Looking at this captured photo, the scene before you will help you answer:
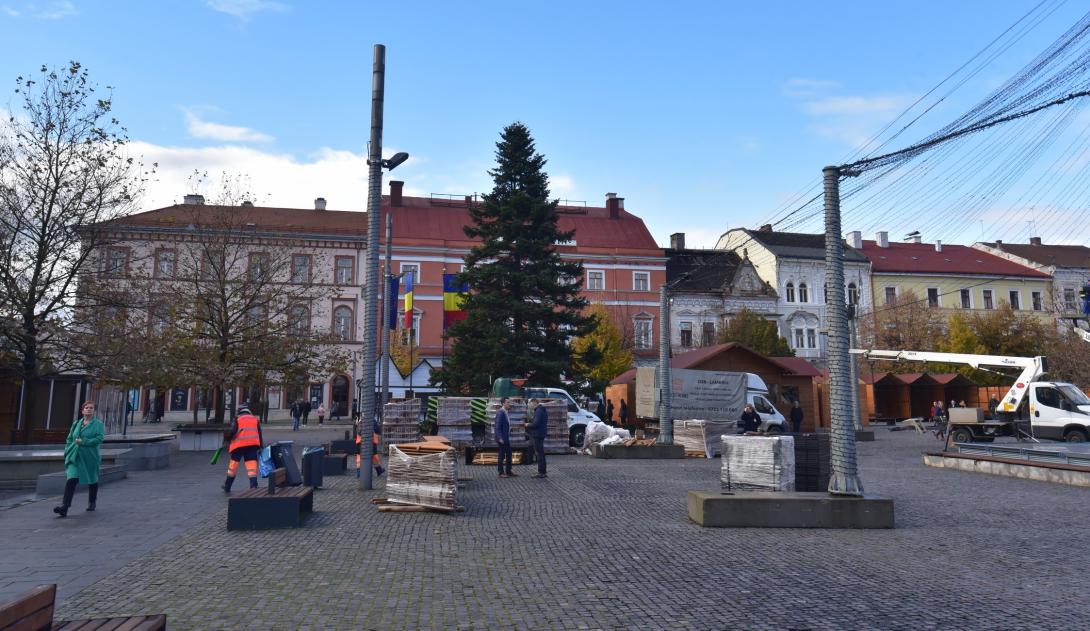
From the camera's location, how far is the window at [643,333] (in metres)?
59.7

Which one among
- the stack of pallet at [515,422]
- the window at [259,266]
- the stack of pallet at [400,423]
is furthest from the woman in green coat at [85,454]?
the window at [259,266]

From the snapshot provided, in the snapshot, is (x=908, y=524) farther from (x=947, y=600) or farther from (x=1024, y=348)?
(x=1024, y=348)

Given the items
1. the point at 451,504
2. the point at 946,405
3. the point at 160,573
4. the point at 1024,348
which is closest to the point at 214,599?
the point at 160,573

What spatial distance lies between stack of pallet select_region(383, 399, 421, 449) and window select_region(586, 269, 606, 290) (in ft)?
129

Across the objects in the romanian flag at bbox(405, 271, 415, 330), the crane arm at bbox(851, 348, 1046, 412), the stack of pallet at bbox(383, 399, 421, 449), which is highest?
the romanian flag at bbox(405, 271, 415, 330)

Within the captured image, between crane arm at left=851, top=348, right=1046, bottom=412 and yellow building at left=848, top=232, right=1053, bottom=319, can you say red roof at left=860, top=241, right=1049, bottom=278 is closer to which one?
yellow building at left=848, top=232, right=1053, bottom=319

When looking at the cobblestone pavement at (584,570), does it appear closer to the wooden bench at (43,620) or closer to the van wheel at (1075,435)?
the wooden bench at (43,620)

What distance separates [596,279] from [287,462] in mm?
49247

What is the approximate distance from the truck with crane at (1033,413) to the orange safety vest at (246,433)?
73.8ft

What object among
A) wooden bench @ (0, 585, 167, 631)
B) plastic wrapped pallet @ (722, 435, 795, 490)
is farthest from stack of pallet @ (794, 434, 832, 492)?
wooden bench @ (0, 585, 167, 631)

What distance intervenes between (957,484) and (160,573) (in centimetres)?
1507

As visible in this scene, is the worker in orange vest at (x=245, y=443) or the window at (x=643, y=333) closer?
the worker in orange vest at (x=245, y=443)

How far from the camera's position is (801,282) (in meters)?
63.8

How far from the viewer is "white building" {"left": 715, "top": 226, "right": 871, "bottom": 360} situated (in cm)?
6244
